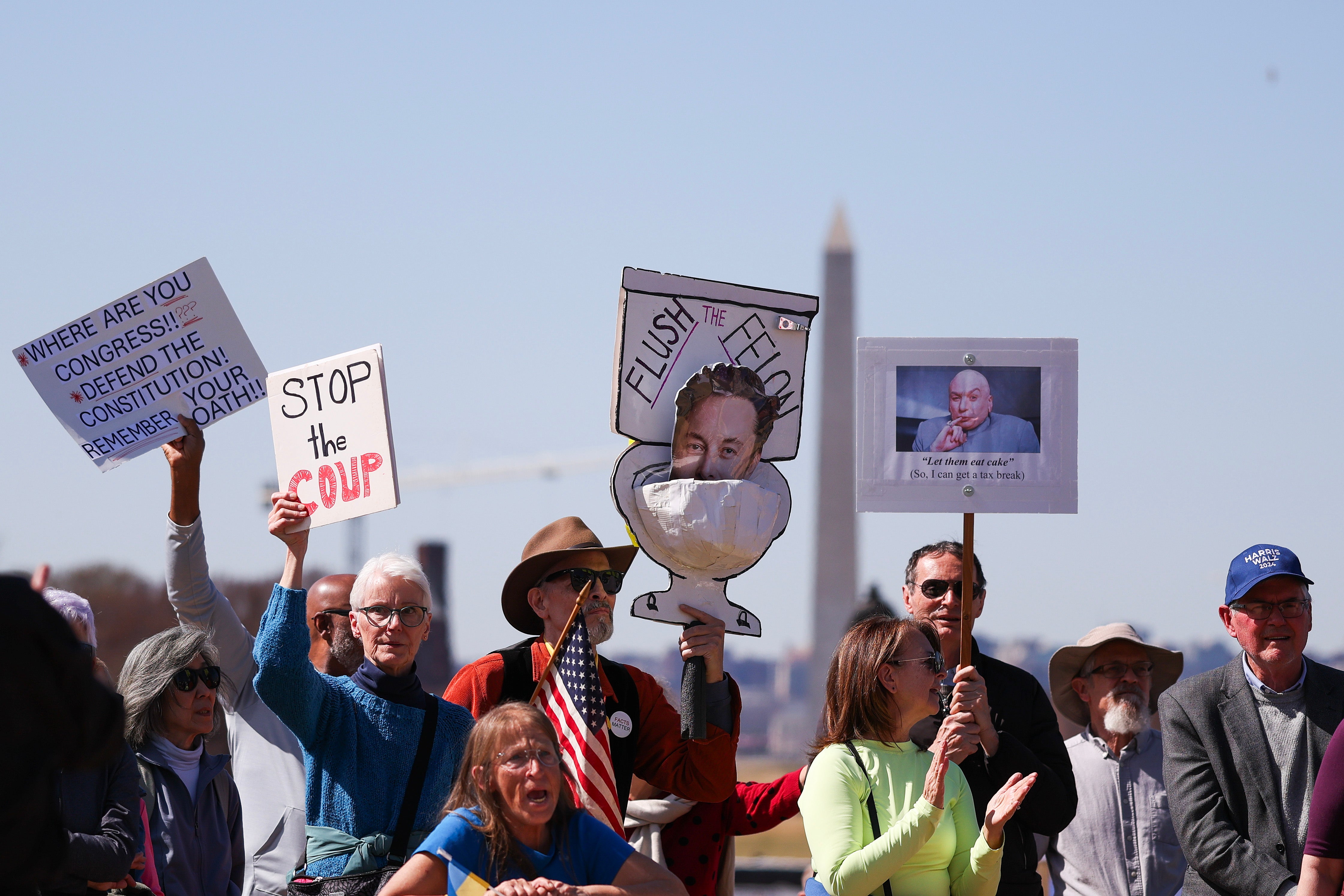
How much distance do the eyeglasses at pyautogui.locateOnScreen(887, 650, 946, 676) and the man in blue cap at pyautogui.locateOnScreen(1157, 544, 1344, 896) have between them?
49.7 inches

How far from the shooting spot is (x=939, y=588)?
6.19 metres

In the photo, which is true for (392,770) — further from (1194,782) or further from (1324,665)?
(1324,665)

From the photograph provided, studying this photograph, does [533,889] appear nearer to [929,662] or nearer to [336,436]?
[929,662]

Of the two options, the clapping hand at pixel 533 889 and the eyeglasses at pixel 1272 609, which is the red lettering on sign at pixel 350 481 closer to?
the clapping hand at pixel 533 889

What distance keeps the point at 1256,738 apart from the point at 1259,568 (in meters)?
0.63

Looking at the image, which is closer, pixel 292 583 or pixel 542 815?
pixel 542 815

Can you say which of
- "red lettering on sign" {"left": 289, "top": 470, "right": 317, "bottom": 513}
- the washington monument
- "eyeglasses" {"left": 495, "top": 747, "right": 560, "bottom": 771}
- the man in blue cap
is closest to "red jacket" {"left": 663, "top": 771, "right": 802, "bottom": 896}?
the man in blue cap

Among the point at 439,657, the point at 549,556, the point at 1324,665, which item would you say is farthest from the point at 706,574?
the point at 439,657

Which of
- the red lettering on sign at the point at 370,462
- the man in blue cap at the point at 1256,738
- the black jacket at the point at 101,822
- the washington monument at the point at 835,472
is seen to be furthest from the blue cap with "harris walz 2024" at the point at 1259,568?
the washington monument at the point at 835,472

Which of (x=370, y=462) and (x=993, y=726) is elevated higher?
(x=370, y=462)

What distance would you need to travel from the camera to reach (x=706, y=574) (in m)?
5.72

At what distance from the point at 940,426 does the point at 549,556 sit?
61.0 inches

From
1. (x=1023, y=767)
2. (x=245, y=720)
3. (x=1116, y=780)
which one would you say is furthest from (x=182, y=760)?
(x=1116, y=780)

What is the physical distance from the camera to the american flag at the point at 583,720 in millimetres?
5402
